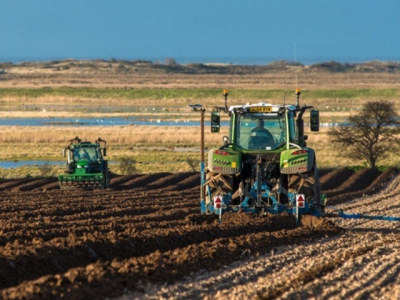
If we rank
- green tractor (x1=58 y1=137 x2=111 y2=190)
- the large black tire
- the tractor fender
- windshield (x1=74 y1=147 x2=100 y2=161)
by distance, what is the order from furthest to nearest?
windshield (x1=74 y1=147 x2=100 y2=161) → green tractor (x1=58 y1=137 x2=111 y2=190) → the large black tire → the tractor fender

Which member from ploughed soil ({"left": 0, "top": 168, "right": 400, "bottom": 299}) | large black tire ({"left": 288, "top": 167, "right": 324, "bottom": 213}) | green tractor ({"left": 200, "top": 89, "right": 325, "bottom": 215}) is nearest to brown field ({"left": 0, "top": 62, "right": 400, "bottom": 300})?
ploughed soil ({"left": 0, "top": 168, "right": 400, "bottom": 299})

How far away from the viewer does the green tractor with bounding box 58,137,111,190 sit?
29.8m

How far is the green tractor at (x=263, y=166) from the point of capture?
16656 millimetres

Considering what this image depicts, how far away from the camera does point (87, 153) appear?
102ft

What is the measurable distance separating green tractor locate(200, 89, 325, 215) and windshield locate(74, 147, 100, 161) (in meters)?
13.5

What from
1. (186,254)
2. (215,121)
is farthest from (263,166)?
(186,254)

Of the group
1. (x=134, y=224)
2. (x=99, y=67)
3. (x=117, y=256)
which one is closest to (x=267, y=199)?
(x=134, y=224)

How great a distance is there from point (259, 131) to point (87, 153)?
1430 cm

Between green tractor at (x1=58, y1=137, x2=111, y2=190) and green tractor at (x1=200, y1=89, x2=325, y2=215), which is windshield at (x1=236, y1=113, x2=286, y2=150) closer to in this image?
green tractor at (x1=200, y1=89, x2=325, y2=215)

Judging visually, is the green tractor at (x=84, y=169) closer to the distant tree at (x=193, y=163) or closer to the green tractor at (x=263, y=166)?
the distant tree at (x=193, y=163)

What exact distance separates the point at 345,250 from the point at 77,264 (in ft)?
13.6

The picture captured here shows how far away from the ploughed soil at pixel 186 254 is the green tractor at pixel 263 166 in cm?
33

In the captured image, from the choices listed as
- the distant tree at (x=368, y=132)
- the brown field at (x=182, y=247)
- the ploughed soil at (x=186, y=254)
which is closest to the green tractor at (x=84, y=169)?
the brown field at (x=182, y=247)

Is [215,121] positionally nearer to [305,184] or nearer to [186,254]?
[305,184]
